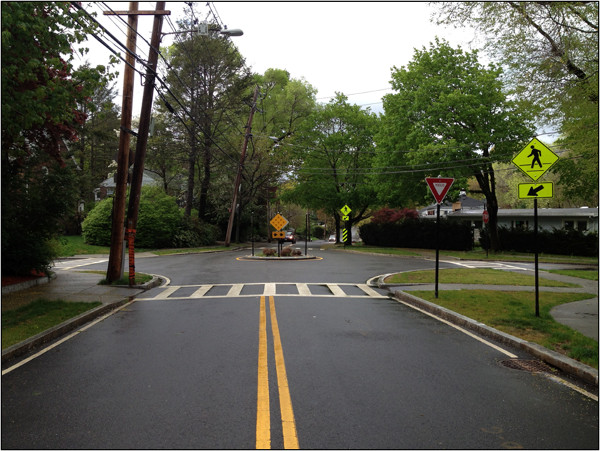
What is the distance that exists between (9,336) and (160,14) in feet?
37.2

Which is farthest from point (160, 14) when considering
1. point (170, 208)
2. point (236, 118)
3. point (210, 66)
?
point (236, 118)

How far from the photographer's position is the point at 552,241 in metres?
34.9

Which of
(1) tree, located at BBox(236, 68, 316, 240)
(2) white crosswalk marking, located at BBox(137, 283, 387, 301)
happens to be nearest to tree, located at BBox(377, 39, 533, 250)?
(1) tree, located at BBox(236, 68, 316, 240)

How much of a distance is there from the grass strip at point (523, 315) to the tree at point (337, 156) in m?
31.4

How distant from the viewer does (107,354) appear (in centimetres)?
650

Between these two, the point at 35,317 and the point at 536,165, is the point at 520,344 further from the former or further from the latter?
the point at 35,317

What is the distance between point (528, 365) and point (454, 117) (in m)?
25.6

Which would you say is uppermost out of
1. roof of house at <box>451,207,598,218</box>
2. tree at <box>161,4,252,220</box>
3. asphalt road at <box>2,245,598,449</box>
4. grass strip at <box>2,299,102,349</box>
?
tree at <box>161,4,252,220</box>

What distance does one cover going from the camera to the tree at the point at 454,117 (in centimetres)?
2888

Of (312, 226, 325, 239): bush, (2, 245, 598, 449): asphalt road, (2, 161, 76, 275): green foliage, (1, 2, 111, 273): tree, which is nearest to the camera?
(2, 245, 598, 449): asphalt road

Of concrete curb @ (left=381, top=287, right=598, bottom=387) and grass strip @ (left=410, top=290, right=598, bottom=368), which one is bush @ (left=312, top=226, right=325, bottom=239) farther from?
concrete curb @ (left=381, top=287, right=598, bottom=387)

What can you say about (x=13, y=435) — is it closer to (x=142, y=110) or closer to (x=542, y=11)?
(x=142, y=110)

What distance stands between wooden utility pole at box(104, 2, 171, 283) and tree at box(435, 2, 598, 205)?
9438 millimetres

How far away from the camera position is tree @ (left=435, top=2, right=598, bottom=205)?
40.1 feet
